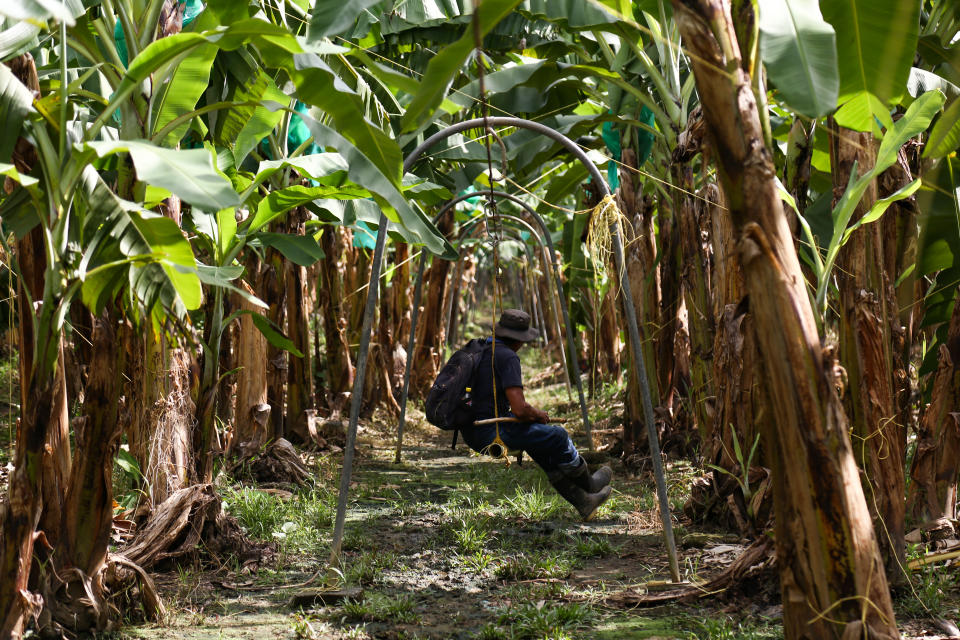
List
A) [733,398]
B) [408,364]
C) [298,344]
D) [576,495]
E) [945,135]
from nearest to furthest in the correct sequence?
[945,135] < [733,398] < [576,495] < [298,344] < [408,364]

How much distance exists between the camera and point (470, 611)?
3.08 m

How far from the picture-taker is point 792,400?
2.01 metres

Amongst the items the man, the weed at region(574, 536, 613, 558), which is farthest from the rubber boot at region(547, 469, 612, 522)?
the weed at region(574, 536, 613, 558)

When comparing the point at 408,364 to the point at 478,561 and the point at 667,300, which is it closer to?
the point at 667,300

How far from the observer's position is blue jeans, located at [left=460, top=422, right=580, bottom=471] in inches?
173

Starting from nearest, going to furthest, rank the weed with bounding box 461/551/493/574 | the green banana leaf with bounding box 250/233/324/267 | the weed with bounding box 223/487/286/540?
1. the weed with bounding box 461/551/493/574
2. the weed with bounding box 223/487/286/540
3. the green banana leaf with bounding box 250/233/324/267

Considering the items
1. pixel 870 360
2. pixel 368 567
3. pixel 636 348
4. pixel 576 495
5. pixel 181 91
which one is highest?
pixel 181 91

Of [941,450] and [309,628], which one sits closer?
[309,628]

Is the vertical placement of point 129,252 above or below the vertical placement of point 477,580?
above

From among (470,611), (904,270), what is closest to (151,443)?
(470,611)

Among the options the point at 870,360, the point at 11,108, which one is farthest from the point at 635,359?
the point at 11,108

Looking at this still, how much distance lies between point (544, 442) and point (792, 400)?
98.8 inches

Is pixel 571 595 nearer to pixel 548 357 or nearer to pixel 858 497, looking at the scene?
pixel 858 497

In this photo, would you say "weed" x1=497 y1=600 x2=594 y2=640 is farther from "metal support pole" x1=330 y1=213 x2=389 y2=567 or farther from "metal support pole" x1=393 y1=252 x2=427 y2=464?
"metal support pole" x1=393 y1=252 x2=427 y2=464
